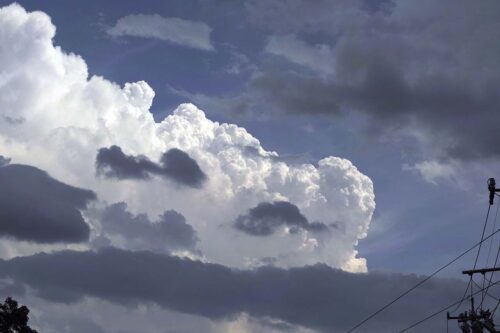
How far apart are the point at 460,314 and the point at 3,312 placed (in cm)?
6085

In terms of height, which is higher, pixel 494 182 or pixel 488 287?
pixel 494 182

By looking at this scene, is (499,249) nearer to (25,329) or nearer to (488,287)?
(488,287)

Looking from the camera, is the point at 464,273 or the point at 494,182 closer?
the point at 494,182

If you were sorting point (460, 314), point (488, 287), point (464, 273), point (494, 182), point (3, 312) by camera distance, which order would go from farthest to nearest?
point (3, 312), point (460, 314), point (464, 273), point (488, 287), point (494, 182)

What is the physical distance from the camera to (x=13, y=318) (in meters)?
93.3

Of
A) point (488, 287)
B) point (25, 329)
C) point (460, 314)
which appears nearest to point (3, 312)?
point (25, 329)

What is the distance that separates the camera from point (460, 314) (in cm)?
7675

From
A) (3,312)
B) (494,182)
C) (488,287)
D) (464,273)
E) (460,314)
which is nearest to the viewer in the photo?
(494,182)

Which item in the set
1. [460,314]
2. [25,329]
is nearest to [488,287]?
[460,314]

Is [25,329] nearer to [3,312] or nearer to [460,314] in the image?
[3,312]

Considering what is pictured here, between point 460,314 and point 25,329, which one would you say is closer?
point 460,314

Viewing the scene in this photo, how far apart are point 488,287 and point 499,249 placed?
28.3 ft

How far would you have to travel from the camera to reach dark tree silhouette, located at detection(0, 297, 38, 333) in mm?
93188

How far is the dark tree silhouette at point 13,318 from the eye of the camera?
306 feet
